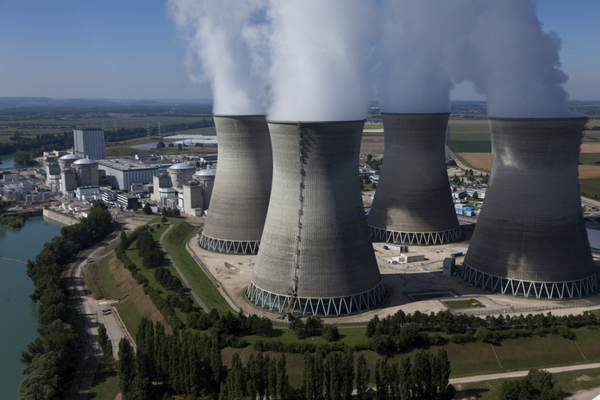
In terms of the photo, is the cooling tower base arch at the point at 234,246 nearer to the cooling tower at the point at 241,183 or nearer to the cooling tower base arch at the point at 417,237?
the cooling tower at the point at 241,183

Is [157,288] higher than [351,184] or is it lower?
lower

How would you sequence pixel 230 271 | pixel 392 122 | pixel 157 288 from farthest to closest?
pixel 392 122 → pixel 230 271 → pixel 157 288

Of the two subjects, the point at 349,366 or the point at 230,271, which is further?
the point at 230,271

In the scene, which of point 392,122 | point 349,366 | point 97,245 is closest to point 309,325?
point 349,366

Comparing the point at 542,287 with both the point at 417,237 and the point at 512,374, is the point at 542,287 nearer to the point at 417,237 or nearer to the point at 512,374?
the point at 512,374

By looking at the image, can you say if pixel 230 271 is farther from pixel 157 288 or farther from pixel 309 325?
pixel 309 325

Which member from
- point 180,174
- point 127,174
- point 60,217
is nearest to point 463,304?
point 180,174

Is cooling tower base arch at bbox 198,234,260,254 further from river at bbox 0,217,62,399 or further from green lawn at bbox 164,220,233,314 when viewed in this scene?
river at bbox 0,217,62,399
